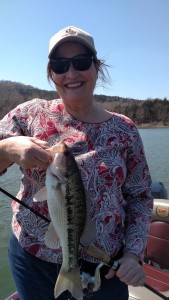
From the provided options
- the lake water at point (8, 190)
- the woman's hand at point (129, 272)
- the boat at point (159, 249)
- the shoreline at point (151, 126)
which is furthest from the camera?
the shoreline at point (151, 126)

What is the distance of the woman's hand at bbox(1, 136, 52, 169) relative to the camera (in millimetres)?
1919

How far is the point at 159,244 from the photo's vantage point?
15.2 feet

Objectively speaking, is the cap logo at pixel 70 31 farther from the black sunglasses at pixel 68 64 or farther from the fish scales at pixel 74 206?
the fish scales at pixel 74 206

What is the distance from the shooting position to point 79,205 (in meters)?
2.05

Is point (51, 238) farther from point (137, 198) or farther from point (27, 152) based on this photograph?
point (137, 198)

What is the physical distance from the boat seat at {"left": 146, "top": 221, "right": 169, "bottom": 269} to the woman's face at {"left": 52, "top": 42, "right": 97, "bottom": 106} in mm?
2876

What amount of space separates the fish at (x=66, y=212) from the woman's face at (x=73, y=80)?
0.46m

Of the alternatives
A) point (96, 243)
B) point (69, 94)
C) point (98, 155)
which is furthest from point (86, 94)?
point (96, 243)

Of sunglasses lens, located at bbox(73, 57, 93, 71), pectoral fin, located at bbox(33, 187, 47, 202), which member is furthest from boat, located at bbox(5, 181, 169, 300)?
sunglasses lens, located at bbox(73, 57, 93, 71)

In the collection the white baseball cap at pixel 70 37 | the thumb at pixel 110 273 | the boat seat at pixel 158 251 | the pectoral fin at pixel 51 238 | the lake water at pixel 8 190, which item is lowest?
the lake water at pixel 8 190

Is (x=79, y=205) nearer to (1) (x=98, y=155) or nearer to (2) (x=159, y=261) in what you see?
(1) (x=98, y=155)

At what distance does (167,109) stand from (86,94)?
79271 mm

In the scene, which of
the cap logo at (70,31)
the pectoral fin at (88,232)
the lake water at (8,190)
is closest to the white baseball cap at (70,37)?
the cap logo at (70,31)

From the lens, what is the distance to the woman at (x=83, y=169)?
2.25 meters
